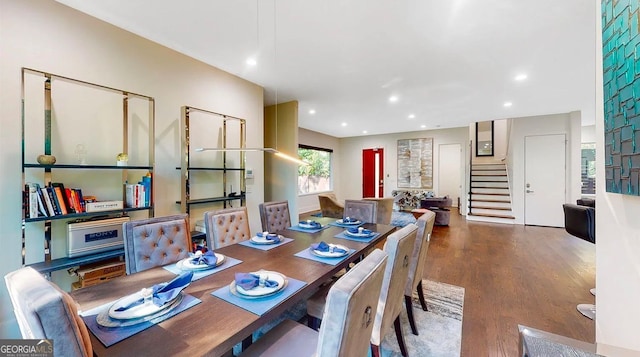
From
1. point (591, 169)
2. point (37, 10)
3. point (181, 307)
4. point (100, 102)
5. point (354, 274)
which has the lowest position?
point (181, 307)

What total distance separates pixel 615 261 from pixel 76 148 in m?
3.96

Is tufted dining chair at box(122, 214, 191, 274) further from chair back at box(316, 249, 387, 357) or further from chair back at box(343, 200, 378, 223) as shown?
chair back at box(343, 200, 378, 223)

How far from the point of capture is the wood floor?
2123 mm

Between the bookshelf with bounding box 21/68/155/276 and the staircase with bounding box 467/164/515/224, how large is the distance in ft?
25.0

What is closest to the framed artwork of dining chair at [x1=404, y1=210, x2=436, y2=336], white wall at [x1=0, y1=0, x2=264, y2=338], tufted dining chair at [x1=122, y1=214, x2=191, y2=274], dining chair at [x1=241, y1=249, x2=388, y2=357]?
white wall at [x1=0, y1=0, x2=264, y2=338]

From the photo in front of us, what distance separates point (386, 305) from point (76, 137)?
3.06 m

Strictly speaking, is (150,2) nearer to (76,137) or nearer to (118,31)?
(118,31)

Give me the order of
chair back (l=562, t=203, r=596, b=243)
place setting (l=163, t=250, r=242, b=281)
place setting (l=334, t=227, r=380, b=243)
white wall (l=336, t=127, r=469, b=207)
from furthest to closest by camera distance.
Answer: white wall (l=336, t=127, r=469, b=207), chair back (l=562, t=203, r=596, b=243), place setting (l=334, t=227, r=380, b=243), place setting (l=163, t=250, r=242, b=281)

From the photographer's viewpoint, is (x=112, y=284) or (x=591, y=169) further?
(x=591, y=169)

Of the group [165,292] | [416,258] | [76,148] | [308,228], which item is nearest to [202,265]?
[165,292]

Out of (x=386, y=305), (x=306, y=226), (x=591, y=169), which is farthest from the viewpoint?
Answer: (x=591, y=169)


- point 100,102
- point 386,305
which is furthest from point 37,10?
point 386,305

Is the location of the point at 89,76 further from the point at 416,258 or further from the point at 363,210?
the point at 416,258

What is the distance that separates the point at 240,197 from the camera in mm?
3658
